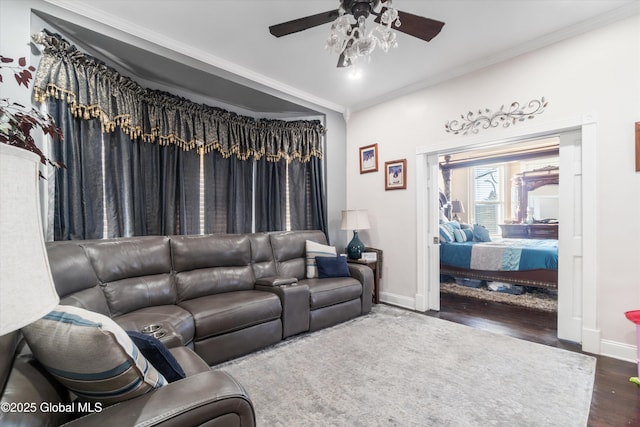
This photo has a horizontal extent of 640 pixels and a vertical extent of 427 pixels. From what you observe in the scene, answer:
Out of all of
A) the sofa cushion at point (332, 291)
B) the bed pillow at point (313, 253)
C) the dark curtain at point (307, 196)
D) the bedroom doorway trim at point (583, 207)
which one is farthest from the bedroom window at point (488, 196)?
the sofa cushion at point (332, 291)

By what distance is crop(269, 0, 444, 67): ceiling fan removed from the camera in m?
1.75

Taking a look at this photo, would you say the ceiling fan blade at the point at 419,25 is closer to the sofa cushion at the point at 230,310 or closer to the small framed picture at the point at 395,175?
the small framed picture at the point at 395,175

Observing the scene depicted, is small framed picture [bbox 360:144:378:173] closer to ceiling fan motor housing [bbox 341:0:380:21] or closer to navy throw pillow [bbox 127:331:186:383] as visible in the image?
ceiling fan motor housing [bbox 341:0:380:21]

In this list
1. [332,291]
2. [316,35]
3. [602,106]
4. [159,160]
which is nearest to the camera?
[602,106]

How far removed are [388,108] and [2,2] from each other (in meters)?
3.73

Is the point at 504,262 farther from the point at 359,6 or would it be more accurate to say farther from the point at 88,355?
the point at 88,355

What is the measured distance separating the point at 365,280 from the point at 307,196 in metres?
1.47

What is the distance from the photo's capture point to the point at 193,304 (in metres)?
2.49

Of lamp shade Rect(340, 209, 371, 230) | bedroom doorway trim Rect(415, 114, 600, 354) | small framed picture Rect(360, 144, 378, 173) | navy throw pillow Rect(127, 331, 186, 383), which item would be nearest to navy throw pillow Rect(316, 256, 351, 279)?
lamp shade Rect(340, 209, 371, 230)

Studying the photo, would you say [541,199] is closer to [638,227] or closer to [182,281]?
[638,227]

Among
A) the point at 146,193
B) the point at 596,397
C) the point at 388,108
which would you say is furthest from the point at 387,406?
the point at 388,108

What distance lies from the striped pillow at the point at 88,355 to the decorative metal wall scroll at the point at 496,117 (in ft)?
11.7

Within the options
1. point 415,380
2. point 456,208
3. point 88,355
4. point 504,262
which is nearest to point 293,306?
point 415,380

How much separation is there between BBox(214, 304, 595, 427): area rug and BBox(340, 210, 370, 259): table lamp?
4.05 feet
